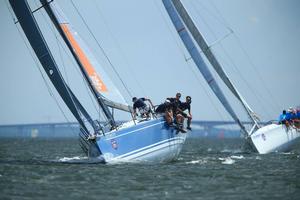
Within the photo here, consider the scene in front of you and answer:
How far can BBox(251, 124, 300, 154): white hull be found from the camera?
30.4 metres

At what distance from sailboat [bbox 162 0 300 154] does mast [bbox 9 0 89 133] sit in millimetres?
8798

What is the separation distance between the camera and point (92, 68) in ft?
74.9

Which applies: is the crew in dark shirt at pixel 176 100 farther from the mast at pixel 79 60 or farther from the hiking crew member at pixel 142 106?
the mast at pixel 79 60

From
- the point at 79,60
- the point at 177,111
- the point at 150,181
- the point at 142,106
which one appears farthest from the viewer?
the point at 177,111

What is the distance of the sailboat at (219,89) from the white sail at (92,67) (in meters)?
7.11

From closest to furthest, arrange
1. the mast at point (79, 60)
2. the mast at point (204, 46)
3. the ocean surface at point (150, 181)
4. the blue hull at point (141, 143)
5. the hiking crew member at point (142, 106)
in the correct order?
the ocean surface at point (150, 181) < the blue hull at point (141, 143) < the mast at point (79, 60) < the hiking crew member at point (142, 106) < the mast at point (204, 46)

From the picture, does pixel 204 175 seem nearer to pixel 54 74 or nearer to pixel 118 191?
pixel 118 191

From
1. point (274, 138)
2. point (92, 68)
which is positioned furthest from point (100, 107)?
point (274, 138)

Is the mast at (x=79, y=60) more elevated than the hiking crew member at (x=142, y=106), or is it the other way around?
the mast at (x=79, y=60)

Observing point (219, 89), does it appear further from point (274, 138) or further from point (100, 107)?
point (100, 107)

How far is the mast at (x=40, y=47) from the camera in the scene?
72.6 feet

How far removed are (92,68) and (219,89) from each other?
369 inches

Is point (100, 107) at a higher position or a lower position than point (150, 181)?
higher

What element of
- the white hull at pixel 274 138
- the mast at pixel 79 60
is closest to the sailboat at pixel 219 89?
the white hull at pixel 274 138
